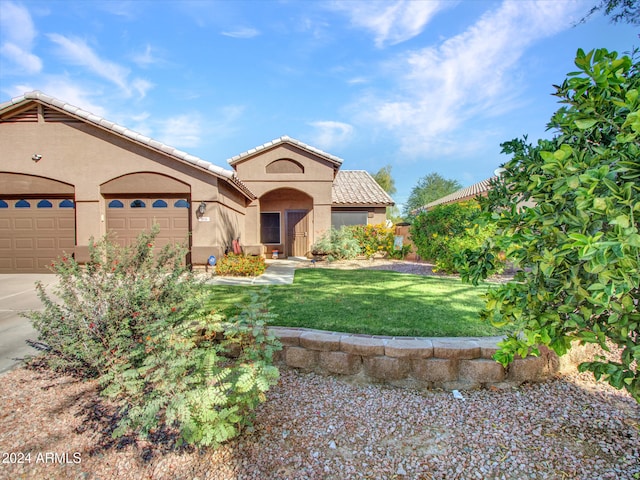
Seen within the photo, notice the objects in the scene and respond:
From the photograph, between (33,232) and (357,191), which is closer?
(33,232)

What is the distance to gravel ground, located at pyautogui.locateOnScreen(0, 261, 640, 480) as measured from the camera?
2.24 m

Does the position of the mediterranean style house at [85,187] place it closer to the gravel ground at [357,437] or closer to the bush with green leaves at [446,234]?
the bush with green leaves at [446,234]

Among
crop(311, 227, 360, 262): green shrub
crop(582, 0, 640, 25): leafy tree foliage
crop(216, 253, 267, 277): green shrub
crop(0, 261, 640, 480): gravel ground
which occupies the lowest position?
crop(0, 261, 640, 480): gravel ground

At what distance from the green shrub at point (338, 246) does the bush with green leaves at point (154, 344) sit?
883cm

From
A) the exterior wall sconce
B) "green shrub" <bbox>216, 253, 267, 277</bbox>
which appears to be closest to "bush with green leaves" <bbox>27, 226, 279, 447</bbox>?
"green shrub" <bbox>216, 253, 267, 277</bbox>

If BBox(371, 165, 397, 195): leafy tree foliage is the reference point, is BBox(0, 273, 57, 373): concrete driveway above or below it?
below

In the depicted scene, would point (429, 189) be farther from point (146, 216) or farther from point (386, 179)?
point (146, 216)

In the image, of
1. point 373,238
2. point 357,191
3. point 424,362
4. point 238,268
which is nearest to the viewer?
point 424,362

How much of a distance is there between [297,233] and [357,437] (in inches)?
530

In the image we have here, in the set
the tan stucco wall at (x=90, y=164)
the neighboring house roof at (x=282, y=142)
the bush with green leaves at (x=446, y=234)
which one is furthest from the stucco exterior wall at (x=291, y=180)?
the bush with green leaves at (x=446, y=234)

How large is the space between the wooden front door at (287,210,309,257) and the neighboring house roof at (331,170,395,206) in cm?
192

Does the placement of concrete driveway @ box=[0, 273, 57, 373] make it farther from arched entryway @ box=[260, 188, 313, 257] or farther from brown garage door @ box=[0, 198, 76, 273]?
arched entryway @ box=[260, 188, 313, 257]

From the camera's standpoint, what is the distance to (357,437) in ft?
8.48

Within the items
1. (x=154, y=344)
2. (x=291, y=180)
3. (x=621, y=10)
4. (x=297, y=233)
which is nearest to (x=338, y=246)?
(x=297, y=233)
